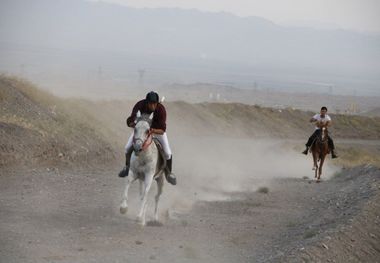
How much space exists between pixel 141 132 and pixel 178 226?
99.1 inches

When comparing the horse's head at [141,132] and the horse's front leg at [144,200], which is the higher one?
the horse's head at [141,132]

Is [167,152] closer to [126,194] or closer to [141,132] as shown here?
[141,132]

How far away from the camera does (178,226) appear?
60.2ft

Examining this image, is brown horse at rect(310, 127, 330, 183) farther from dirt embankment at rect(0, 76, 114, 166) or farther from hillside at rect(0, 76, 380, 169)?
dirt embankment at rect(0, 76, 114, 166)

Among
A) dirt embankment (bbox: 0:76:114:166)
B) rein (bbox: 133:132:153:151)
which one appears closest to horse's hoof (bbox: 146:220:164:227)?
rein (bbox: 133:132:153:151)

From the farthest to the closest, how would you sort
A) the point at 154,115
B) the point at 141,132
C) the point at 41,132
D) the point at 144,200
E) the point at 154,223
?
the point at 41,132, the point at 154,223, the point at 154,115, the point at 144,200, the point at 141,132

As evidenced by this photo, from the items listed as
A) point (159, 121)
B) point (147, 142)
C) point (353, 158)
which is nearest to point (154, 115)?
point (159, 121)

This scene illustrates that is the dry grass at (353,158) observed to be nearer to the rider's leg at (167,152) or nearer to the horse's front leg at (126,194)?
the rider's leg at (167,152)

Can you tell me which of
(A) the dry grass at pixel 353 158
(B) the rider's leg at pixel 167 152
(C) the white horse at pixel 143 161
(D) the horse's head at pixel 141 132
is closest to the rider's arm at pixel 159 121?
(C) the white horse at pixel 143 161

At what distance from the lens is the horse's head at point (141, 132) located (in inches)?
679

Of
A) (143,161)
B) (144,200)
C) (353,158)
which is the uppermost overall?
(143,161)

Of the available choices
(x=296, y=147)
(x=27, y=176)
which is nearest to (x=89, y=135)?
(x=27, y=176)

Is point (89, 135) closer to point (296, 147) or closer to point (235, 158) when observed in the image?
point (235, 158)

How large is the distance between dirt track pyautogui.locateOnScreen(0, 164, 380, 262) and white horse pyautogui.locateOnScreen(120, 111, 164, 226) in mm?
541
